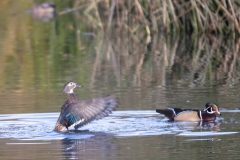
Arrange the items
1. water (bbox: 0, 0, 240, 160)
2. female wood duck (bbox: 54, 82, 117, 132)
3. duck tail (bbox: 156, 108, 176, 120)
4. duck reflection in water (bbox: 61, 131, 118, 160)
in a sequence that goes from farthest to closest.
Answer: duck tail (bbox: 156, 108, 176, 120) < female wood duck (bbox: 54, 82, 117, 132) < water (bbox: 0, 0, 240, 160) < duck reflection in water (bbox: 61, 131, 118, 160)

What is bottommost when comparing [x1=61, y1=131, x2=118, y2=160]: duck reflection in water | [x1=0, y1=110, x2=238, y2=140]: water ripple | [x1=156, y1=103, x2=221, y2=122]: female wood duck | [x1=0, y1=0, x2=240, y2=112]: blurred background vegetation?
[x1=61, y1=131, x2=118, y2=160]: duck reflection in water

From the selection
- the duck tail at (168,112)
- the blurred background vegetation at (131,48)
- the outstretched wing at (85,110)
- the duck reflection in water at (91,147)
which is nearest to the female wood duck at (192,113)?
the duck tail at (168,112)

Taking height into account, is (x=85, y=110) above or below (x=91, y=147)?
above

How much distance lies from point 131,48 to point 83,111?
1199cm

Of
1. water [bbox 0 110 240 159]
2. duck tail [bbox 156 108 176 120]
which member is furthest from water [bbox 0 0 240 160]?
duck tail [bbox 156 108 176 120]

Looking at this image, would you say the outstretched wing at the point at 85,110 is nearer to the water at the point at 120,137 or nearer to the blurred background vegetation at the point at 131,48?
the water at the point at 120,137

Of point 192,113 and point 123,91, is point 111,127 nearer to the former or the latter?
point 192,113

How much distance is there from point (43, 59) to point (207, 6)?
14.0 feet

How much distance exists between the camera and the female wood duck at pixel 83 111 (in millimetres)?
11828

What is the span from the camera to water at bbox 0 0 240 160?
1065 cm

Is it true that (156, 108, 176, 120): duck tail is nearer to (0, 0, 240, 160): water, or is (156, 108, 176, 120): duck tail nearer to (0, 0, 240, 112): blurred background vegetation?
(0, 0, 240, 160): water

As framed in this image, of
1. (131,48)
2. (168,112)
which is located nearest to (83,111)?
(168,112)

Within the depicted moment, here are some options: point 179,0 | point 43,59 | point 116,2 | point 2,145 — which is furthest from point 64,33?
point 2,145

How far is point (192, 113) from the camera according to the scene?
12.5m
